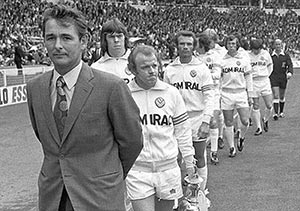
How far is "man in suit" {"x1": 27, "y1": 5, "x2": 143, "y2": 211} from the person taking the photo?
330 centimetres

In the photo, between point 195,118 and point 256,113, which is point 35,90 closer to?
point 195,118

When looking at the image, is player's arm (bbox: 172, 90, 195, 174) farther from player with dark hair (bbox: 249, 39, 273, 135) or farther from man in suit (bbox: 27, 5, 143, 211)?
player with dark hair (bbox: 249, 39, 273, 135)

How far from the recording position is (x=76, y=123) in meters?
3.30

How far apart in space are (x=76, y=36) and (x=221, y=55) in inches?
293

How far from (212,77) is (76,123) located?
19.9ft

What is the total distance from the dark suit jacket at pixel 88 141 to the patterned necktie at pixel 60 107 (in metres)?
0.03

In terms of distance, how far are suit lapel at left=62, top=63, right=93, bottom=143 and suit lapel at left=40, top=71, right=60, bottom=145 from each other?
76mm

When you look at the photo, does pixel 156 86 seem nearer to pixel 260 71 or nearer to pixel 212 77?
pixel 212 77

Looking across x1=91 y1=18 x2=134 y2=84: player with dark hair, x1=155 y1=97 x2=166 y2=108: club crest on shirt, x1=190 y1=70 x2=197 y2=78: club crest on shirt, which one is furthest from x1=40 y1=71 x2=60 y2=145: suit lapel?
x1=190 y1=70 x2=197 y2=78: club crest on shirt

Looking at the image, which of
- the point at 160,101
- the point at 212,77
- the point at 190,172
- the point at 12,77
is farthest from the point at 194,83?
the point at 12,77

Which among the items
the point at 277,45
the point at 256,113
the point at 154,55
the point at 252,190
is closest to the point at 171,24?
the point at 277,45

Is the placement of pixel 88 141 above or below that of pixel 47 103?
below

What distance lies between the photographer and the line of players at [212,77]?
6562 mm

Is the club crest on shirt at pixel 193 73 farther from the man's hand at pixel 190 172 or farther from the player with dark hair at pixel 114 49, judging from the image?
the man's hand at pixel 190 172
